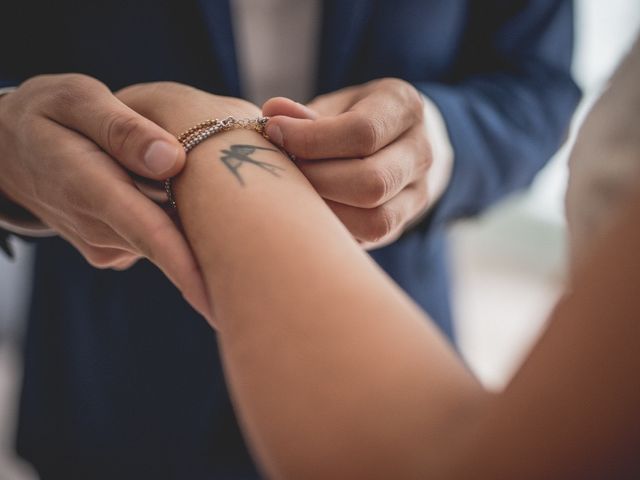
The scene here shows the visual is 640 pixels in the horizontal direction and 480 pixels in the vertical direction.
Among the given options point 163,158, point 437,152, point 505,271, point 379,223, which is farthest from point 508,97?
point 505,271

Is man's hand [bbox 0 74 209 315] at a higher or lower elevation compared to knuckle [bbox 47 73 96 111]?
lower

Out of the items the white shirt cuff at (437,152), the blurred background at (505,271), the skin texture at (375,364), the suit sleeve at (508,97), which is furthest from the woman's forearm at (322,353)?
the blurred background at (505,271)

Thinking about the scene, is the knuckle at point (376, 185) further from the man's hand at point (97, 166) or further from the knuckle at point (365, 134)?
the man's hand at point (97, 166)

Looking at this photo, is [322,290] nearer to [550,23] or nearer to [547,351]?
[547,351]

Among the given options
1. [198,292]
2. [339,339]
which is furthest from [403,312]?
[198,292]

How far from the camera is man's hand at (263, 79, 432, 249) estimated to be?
17.3 inches

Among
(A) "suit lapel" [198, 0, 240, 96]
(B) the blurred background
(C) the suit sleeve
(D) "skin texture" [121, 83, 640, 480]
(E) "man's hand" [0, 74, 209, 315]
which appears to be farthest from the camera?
(B) the blurred background

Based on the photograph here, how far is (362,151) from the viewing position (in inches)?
17.5

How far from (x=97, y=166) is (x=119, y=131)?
3cm

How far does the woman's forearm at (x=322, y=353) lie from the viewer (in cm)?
23

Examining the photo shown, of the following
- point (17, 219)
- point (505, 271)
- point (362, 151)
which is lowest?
point (505, 271)

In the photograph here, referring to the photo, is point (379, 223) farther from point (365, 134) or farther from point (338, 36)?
point (338, 36)

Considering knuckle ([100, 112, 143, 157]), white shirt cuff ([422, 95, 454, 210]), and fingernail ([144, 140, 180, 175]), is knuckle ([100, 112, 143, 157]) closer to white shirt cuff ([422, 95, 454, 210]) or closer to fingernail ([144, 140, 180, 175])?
fingernail ([144, 140, 180, 175])

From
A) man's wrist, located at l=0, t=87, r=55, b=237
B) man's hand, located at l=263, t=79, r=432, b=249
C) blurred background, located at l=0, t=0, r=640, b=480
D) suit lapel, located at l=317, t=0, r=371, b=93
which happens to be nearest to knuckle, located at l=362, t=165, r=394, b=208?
man's hand, located at l=263, t=79, r=432, b=249
